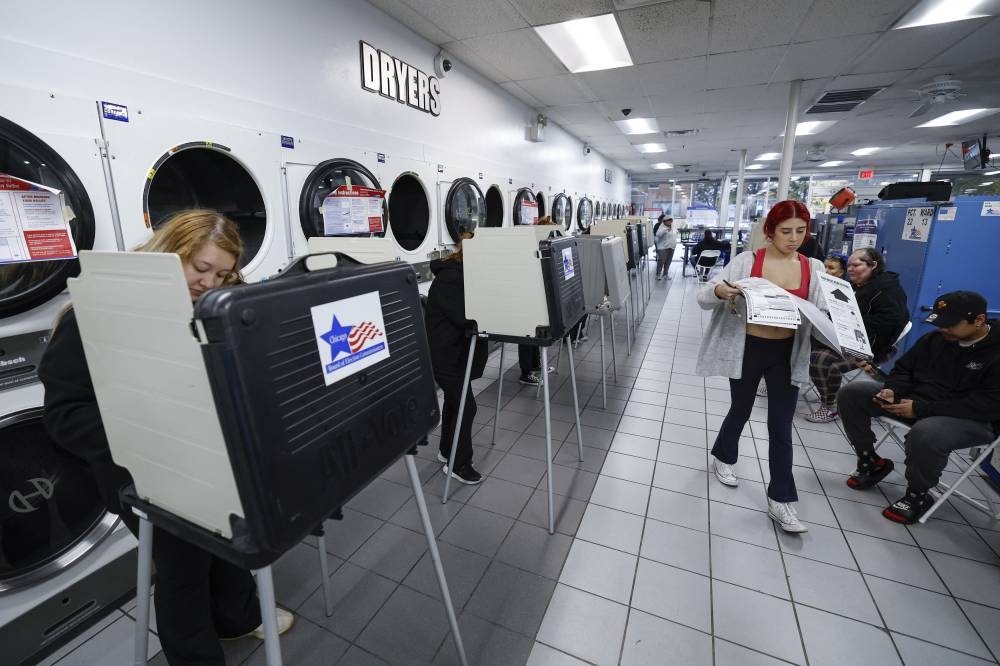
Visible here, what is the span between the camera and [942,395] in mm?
2340

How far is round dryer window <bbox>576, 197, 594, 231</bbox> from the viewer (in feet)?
30.1

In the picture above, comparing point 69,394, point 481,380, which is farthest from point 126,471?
point 481,380

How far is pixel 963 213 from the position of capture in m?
3.69

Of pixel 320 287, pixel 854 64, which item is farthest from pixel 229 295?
pixel 854 64

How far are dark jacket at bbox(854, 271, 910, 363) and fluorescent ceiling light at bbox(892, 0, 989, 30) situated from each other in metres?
2.15

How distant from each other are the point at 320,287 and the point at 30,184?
149 cm

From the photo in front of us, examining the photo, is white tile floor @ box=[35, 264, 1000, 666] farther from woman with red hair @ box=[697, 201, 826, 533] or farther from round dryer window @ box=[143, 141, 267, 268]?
round dryer window @ box=[143, 141, 267, 268]

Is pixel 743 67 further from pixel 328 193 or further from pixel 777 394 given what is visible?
pixel 328 193

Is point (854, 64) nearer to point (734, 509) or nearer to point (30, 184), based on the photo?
point (734, 509)

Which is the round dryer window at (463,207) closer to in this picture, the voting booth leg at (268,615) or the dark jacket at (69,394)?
the dark jacket at (69,394)

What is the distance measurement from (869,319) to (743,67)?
10.4ft

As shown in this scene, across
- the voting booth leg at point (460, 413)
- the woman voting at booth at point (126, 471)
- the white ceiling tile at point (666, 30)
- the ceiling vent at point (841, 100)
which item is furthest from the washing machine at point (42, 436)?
the ceiling vent at point (841, 100)

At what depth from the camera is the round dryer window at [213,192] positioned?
8.01 feet

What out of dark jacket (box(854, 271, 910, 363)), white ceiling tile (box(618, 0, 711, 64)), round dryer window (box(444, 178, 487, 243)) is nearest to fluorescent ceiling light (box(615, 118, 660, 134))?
white ceiling tile (box(618, 0, 711, 64))
